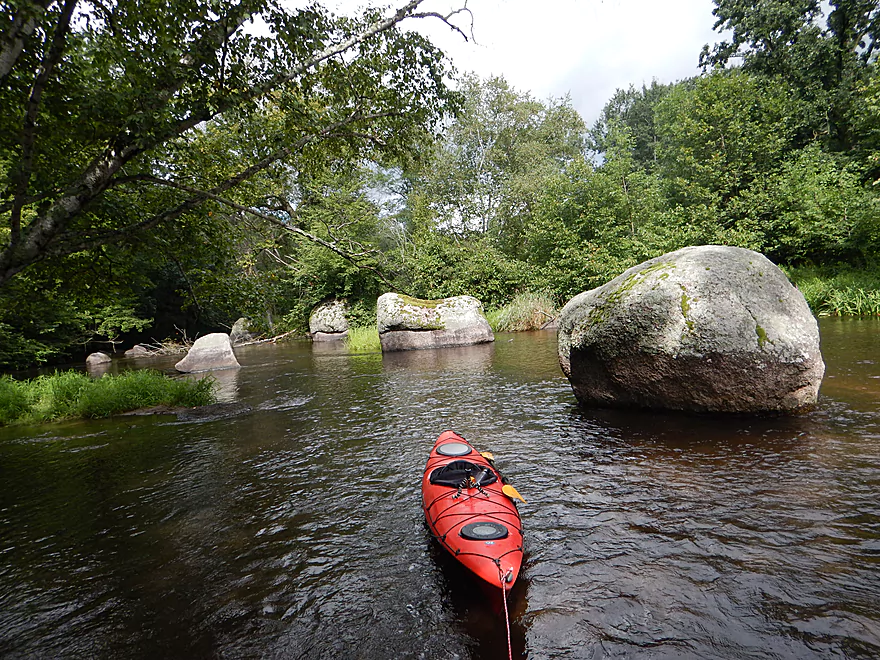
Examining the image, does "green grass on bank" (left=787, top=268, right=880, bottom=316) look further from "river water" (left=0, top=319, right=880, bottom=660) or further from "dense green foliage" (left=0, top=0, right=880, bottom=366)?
"river water" (left=0, top=319, right=880, bottom=660)

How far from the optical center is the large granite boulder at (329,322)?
28.5 m

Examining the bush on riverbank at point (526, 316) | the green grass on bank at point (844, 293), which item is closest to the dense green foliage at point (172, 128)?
the bush on riverbank at point (526, 316)

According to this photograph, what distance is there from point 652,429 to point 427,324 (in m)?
12.1

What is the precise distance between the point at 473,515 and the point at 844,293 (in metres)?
20.8

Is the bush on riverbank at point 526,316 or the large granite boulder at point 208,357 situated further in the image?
the bush on riverbank at point 526,316

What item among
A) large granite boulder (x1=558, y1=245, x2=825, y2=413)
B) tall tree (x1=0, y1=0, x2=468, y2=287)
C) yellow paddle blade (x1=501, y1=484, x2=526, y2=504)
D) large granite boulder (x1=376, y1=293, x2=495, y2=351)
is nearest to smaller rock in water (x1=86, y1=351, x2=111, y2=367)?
large granite boulder (x1=376, y1=293, x2=495, y2=351)

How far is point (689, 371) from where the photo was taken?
5.93 meters

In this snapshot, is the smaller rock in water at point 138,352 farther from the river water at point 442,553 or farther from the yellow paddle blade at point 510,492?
the yellow paddle blade at point 510,492

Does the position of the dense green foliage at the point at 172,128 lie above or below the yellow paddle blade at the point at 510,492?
above

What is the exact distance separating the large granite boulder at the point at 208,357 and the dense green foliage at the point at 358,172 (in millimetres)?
3984

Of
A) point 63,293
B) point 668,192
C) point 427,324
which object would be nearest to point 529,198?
point 668,192

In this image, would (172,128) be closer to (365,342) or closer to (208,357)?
(208,357)

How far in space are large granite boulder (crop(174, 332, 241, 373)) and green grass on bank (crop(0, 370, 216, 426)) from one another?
18.9 feet

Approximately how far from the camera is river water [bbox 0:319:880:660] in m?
2.65
